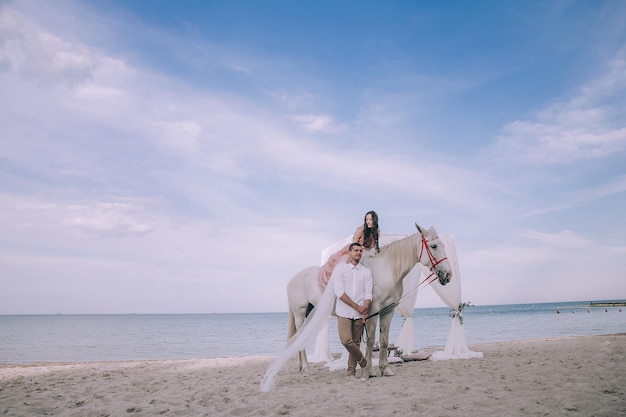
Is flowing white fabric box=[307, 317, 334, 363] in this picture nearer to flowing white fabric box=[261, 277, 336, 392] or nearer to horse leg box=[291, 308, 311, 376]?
horse leg box=[291, 308, 311, 376]

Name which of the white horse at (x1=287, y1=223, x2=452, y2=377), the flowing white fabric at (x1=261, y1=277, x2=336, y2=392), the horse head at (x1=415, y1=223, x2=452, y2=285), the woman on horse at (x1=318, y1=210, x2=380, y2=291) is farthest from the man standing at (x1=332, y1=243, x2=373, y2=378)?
the horse head at (x1=415, y1=223, x2=452, y2=285)

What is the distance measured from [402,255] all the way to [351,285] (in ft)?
3.30

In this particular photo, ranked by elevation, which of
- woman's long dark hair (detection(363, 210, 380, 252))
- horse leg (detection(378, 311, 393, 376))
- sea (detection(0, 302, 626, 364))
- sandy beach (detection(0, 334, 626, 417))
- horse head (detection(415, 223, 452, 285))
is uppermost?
woman's long dark hair (detection(363, 210, 380, 252))

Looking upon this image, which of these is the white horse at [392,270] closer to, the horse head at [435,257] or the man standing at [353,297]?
the horse head at [435,257]

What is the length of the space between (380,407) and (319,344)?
509 cm

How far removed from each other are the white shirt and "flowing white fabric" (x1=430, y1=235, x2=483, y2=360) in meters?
3.76

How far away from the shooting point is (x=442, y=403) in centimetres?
435

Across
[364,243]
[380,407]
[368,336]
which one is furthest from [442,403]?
[364,243]

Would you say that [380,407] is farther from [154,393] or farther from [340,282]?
[154,393]

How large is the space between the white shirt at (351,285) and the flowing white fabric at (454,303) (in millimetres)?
3756

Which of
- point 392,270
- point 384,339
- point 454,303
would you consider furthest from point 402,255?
point 454,303

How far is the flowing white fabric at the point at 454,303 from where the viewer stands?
340 inches

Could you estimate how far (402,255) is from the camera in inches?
243

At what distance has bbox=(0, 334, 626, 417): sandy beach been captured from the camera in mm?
4184
